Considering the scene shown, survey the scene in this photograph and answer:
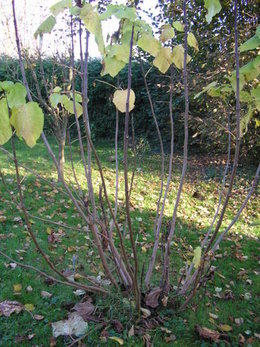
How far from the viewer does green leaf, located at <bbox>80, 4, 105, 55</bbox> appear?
115 centimetres

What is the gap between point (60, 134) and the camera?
4.79 m

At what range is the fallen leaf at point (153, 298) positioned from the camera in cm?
220

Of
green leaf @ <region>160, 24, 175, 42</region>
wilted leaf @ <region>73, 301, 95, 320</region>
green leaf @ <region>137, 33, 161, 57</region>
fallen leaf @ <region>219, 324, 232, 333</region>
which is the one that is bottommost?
fallen leaf @ <region>219, 324, 232, 333</region>

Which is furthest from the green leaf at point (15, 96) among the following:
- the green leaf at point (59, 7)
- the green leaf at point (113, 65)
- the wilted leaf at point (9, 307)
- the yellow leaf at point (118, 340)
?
the wilted leaf at point (9, 307)

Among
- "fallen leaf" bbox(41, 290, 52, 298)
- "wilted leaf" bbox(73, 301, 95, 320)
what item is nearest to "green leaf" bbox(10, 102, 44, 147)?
"wilted leaf" bbox(73, 301, 95, 320)

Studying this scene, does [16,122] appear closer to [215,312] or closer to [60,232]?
[215,312]

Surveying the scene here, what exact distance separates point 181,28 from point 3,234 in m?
2.83

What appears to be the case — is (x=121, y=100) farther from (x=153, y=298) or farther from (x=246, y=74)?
(x=153, y=298)

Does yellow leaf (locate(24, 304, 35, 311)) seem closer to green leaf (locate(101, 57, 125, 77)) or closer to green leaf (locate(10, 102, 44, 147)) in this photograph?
green leaf (locate(10, 102, 44, 147))

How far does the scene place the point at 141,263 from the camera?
10.2ft

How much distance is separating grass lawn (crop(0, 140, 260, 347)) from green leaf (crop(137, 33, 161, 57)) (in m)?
0.98

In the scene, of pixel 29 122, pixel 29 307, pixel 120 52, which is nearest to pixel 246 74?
pixel 120 52

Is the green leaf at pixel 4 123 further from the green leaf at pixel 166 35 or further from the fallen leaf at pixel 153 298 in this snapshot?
the fallen leaf at pixel 153 298

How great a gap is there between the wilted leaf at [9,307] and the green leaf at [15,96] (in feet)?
5.63
